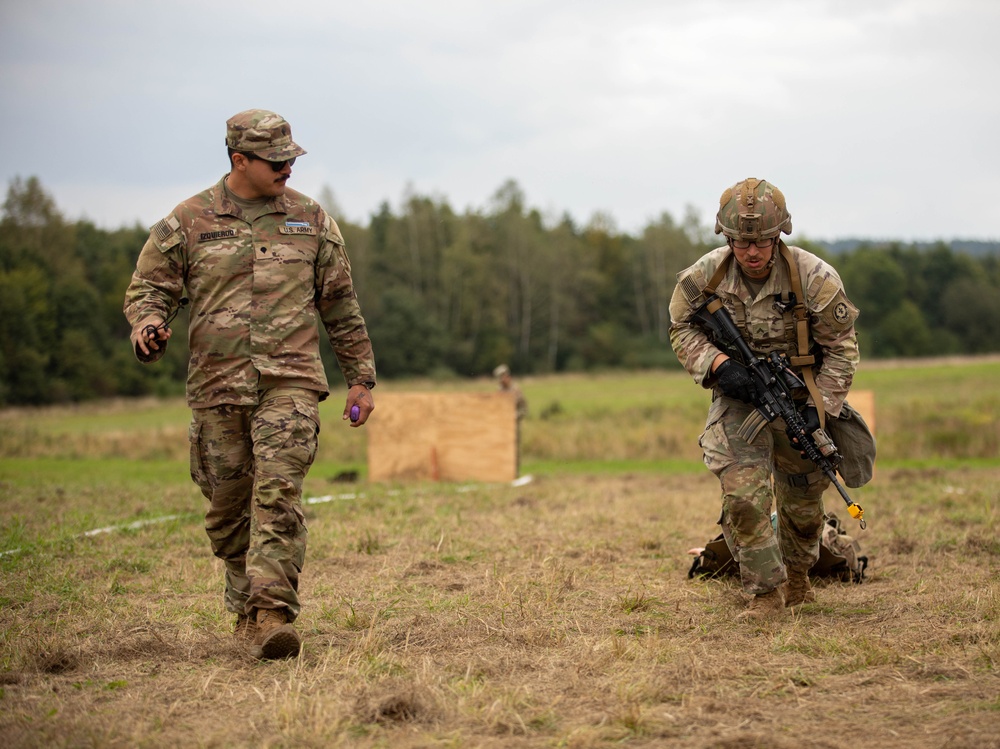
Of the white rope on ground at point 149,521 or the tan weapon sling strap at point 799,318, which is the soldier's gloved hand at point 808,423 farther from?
the white rope on ground at point 149,521

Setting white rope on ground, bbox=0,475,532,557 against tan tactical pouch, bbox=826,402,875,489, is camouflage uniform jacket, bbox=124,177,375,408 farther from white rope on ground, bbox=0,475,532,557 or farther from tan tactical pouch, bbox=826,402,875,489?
white rope on ground, bbox=0,475,532,557

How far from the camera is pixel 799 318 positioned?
6168 mm

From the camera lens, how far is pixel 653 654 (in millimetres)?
5055

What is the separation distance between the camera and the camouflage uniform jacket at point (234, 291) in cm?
539

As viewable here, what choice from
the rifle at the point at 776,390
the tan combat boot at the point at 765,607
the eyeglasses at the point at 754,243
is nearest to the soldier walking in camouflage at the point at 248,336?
the rifle at the point at 776,390

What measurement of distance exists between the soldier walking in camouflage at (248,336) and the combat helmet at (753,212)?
2215 millimetres

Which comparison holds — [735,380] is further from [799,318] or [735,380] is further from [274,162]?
[274,162]

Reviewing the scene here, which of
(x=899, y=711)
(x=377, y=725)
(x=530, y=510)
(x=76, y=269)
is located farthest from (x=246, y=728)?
(x=76, y=269)

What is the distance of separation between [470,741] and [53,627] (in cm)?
289

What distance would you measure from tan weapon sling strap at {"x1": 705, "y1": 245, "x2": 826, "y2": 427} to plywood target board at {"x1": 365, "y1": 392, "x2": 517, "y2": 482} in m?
10.1

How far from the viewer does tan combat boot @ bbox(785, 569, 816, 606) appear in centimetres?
652

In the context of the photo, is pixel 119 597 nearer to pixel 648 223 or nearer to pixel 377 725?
pixel 377 725

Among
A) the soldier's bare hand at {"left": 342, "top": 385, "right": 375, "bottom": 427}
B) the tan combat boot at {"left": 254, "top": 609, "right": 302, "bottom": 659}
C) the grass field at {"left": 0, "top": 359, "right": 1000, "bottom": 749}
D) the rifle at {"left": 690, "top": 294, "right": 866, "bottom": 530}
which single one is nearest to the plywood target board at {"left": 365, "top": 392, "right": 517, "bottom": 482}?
the grass field at {"left": 0, "top": 359, "right": 1000, "bottom": 749}

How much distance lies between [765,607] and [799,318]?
5.27 feet
